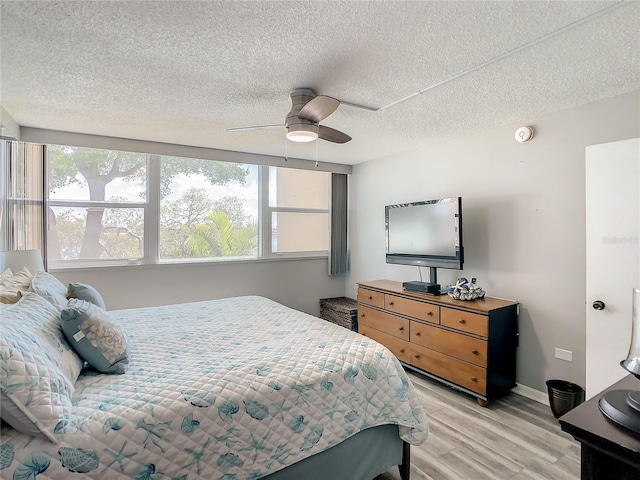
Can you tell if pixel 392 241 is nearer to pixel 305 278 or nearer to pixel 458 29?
pixel 305 278

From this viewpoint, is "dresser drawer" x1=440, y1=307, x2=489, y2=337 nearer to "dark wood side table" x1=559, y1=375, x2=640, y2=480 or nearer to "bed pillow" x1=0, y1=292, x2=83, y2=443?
"dark wood side table" x1=559, y1=375, x2=640, y2=480

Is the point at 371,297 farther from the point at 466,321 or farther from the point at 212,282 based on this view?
the point at 212,282

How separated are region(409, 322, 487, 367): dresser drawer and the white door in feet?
2.31

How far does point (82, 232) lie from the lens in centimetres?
361

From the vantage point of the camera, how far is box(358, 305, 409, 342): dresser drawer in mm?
3480

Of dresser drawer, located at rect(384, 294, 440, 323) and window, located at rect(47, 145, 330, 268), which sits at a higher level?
window, located at rect(47, 145, 330, 268)

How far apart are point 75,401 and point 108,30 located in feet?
5.67

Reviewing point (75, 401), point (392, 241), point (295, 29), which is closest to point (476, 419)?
point (392, 241)

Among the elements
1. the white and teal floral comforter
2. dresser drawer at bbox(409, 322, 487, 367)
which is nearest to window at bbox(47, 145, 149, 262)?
the white and teal floral comforter

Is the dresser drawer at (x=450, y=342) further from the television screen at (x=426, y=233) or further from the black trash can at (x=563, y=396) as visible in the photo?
the television screen at (x=426, y=233)

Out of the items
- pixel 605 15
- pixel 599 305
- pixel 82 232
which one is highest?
pixel 605 15

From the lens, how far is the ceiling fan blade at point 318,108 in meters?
2.00

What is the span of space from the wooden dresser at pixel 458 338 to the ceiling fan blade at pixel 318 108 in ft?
6.44

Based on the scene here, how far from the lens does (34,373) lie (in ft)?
3.91
